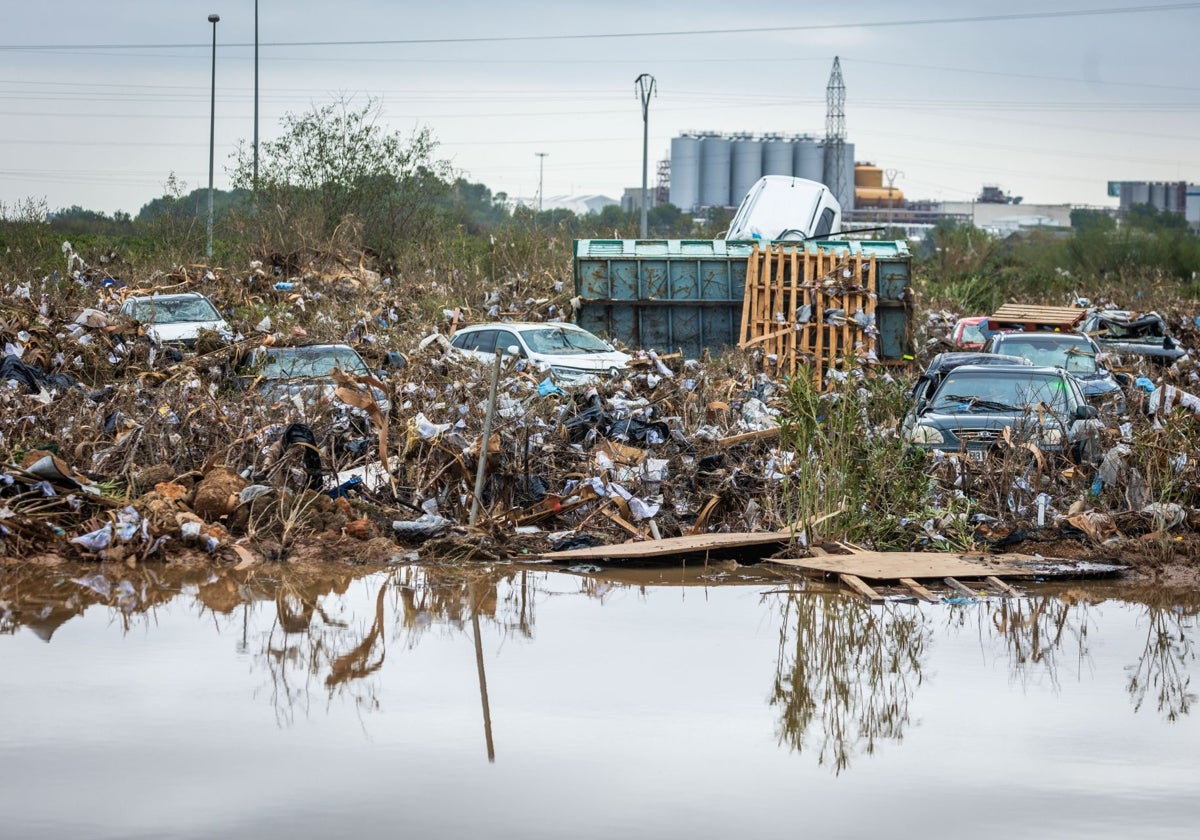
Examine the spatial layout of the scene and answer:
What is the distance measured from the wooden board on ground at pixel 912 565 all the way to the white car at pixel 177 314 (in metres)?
12.0

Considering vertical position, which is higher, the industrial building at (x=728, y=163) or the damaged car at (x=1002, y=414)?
the industrial building at (x=728, y=163)

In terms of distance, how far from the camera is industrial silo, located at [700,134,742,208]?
113 metres

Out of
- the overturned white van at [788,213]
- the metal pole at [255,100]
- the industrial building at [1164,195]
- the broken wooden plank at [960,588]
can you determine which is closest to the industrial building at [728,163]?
the industrial building at [1164,195]

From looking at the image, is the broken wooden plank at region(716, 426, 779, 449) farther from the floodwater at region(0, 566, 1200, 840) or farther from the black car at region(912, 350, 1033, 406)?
the floodwater at region(0, 566, 1200, 840)

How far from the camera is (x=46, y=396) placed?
1408 cm

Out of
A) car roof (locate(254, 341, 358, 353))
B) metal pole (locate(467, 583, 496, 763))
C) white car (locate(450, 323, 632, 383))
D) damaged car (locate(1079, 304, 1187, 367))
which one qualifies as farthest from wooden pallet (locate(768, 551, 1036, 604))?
damaged car (locate(1079, 304, 1187, 367))

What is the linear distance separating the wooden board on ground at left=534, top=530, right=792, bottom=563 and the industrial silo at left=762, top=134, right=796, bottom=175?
100555 mm

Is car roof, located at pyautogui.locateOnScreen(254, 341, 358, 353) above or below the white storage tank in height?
below

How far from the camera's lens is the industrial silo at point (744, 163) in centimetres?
11169

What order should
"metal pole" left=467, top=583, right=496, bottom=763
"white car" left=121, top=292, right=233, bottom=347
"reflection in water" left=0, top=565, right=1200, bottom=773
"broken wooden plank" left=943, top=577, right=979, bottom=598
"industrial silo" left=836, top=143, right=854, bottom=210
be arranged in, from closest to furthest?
"metal pole" left=467, top=583, right=496, bottom=763 < "reflection in water" left=0, top=565, right=1200, bottom=773 < "broken wooden plank" left=943, top=577, right=979, bottom=598 < "white car" left=121, top=292, right=233, bottom=347 < "industrial silo" left=836, top=143, right=854, bottom=210

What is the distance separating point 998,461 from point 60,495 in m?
8.02

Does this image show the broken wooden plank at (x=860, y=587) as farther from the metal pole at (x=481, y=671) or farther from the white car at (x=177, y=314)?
the white car at (x=177, y=314)

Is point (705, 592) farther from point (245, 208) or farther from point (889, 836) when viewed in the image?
point (245, 208)

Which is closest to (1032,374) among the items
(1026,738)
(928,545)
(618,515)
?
(928,545)
